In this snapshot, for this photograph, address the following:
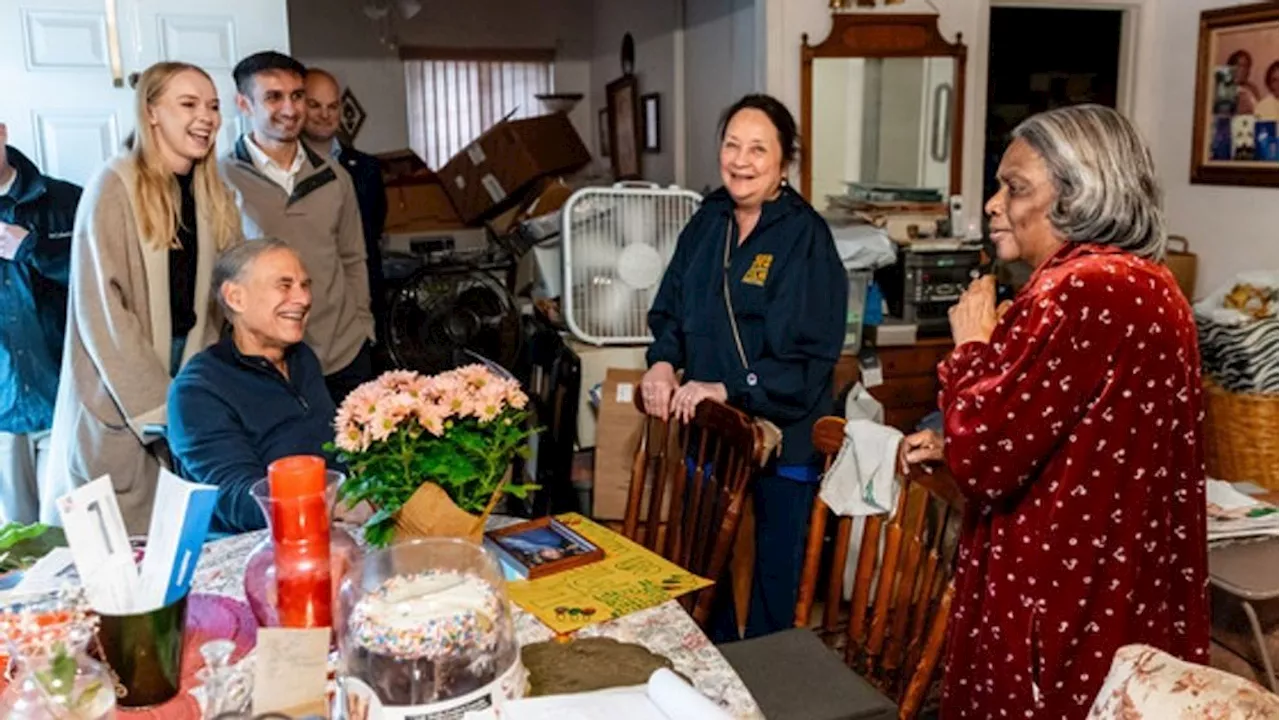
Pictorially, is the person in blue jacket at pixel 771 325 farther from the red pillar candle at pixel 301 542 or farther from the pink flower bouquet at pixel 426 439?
the red pillar candle at pixel 301 542

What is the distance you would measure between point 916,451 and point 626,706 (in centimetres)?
69

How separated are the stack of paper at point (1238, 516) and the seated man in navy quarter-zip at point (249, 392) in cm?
184

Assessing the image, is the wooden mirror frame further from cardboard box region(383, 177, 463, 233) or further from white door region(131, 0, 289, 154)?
→ cardboard box region(383, 177, 463, 233)

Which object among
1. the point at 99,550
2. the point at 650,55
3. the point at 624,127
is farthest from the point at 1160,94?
the point at 99,550

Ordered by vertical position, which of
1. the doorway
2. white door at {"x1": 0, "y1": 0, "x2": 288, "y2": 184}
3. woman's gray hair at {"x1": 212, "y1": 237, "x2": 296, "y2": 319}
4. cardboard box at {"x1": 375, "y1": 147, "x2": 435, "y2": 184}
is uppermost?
the doorway

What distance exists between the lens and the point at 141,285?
7.13 ft

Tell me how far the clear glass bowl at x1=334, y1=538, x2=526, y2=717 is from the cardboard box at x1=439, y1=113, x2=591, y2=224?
4.54m

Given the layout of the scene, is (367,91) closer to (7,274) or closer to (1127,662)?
(7,274)

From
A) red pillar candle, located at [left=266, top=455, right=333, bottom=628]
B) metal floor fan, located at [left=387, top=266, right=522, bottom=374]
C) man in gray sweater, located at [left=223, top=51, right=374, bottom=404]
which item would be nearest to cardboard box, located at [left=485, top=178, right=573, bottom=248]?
metal floor fan, located at [left=387, top=266, right=522, bottom=374]

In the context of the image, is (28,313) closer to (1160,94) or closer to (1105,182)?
(1105,182)

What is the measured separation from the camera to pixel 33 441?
259 centimetres

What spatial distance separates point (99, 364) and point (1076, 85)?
4.73 meters

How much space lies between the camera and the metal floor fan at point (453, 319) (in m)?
3.87

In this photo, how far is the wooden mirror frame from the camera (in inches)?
151
